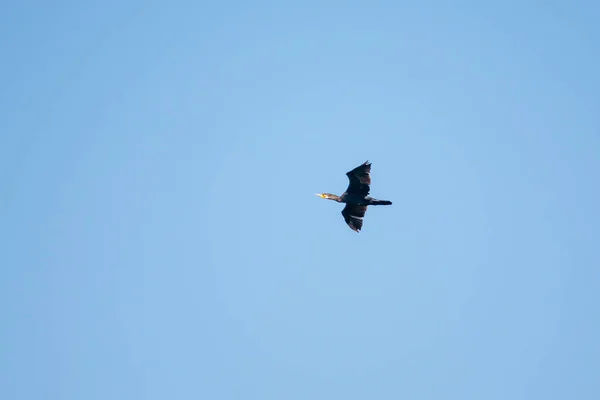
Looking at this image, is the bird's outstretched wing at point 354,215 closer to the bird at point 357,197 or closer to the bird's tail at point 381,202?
the bird at point 357,197

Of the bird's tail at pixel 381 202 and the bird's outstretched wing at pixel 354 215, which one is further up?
the bird's outstretched wing at pixel 354 215

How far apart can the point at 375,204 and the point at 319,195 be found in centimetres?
582

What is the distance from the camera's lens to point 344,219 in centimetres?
9156

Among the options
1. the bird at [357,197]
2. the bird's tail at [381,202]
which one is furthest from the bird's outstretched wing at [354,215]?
the bird's tail at [381,202]

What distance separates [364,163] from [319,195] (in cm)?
781

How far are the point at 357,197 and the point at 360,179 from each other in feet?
7.76

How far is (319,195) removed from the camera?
92.3m

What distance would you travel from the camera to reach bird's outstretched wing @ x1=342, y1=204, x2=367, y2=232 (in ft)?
297

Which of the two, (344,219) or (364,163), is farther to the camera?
(344,219)

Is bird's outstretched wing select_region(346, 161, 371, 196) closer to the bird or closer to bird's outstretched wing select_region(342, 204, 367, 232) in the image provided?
the bird

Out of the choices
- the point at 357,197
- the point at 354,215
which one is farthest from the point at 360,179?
the point at 354,215

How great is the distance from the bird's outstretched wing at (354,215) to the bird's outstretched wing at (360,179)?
2149mm

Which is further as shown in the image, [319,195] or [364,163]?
[319,195]

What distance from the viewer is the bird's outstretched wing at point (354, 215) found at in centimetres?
9050
